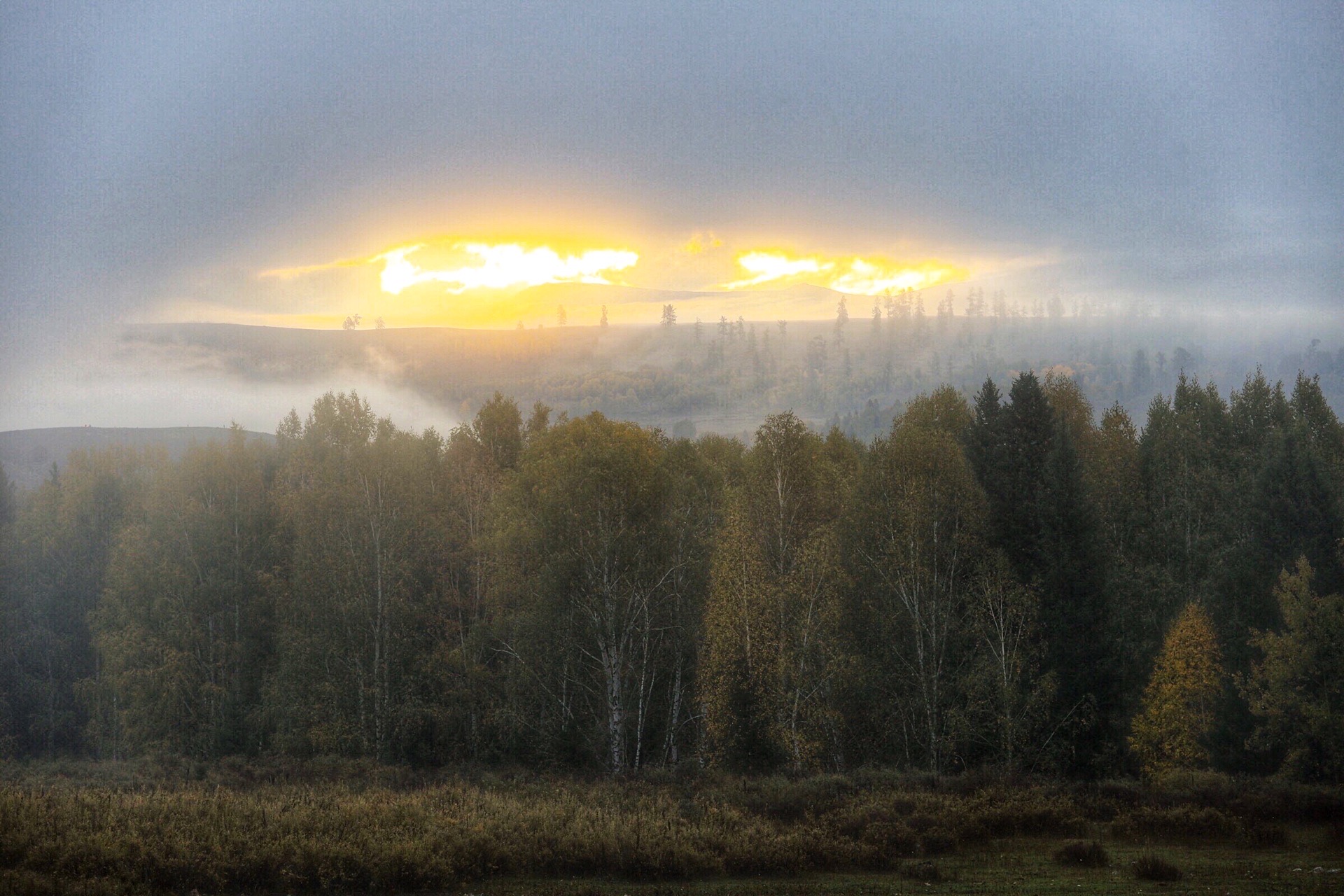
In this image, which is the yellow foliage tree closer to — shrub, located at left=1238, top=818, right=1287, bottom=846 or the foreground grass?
the foreground grass

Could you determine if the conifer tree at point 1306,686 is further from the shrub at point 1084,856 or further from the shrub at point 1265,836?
the shrub at point 1084,856

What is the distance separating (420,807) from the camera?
26328 millimetres

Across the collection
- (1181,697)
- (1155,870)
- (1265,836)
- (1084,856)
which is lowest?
(1181,697)

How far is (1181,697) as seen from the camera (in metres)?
42.0

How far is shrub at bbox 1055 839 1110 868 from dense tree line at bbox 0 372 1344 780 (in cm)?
1149

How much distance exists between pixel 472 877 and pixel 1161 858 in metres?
17.7

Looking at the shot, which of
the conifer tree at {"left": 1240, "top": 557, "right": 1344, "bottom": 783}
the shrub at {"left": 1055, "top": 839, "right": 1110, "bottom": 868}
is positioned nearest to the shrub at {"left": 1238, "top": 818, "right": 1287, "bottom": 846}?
the shrub at {"left": 1055, "top": 839, "right": 1110, "bottom": 868}

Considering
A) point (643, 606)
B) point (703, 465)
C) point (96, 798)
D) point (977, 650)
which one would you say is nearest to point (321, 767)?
point (96, 798)

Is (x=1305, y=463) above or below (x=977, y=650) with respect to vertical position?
above

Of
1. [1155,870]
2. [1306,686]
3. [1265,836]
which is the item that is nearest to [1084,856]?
[1155,870]

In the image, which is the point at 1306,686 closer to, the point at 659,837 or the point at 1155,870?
the point at 1155,870

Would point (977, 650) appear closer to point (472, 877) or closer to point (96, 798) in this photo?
point (472, 877)

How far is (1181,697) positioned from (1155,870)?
76.9 feet

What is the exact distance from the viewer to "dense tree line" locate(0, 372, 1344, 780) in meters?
38.9
